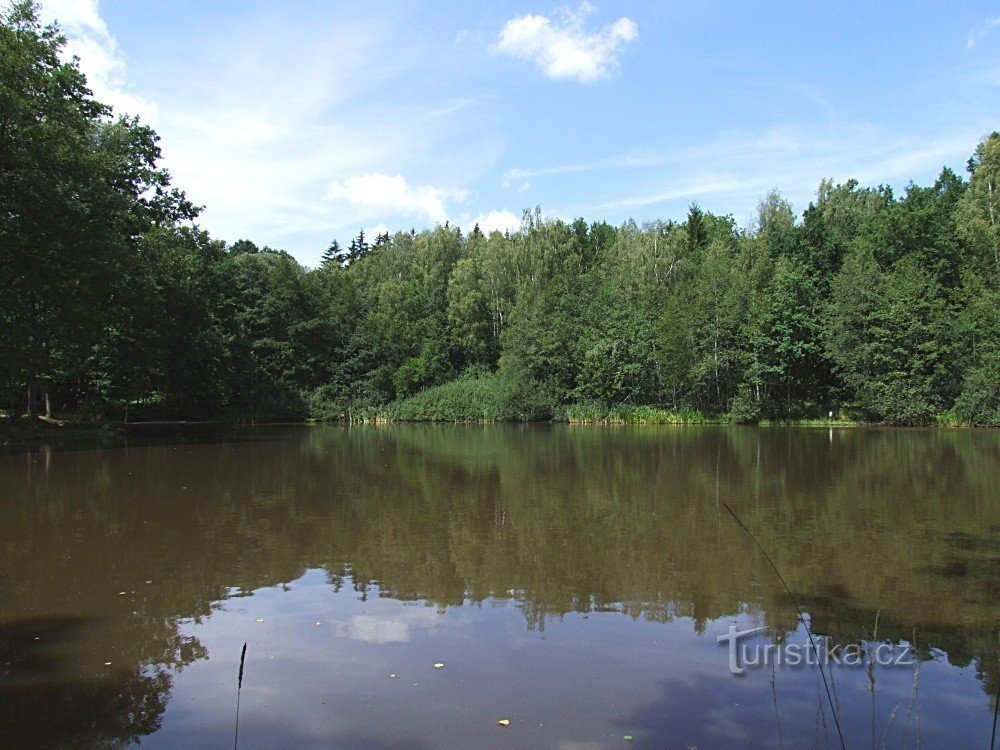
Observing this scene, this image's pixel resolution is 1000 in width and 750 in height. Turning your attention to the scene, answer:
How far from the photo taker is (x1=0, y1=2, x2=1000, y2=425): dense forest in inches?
902

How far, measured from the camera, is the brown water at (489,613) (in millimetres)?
4203

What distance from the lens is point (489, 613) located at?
6.25m

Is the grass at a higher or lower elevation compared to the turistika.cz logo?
higher

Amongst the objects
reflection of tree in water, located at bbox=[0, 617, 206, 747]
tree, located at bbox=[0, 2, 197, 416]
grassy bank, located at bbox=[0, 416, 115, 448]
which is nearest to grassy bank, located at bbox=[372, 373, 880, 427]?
grassy bank, located at bbox=[0, 416, 115, 448]

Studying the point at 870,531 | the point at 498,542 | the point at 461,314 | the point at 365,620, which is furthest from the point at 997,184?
the point at 365,620

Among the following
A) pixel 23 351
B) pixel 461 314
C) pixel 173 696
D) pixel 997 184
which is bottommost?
pixel 173 696

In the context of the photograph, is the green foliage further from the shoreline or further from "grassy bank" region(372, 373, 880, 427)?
the shoreline

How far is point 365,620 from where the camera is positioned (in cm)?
608

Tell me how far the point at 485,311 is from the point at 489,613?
51716 millimetres

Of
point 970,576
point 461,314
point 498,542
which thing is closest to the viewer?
point 970,576

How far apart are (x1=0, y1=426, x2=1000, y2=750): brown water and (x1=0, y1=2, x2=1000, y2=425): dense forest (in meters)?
13.0

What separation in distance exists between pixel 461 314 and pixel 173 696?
5275cm

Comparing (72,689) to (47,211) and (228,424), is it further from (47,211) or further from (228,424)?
(228,424)

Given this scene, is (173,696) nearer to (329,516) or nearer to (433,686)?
(433,686)
